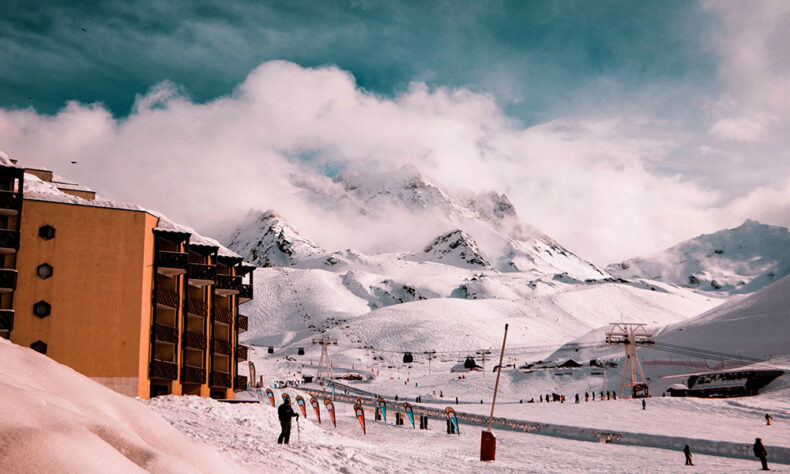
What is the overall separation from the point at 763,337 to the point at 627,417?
173 ft

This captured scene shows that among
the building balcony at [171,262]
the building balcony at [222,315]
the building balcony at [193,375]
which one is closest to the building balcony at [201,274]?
the building balcony at [171,262]

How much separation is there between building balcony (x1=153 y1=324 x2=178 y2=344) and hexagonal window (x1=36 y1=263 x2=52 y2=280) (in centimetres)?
573

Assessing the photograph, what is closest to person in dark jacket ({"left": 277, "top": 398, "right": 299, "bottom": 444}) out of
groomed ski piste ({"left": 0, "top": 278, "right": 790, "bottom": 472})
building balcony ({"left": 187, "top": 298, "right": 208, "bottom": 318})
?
groomed ski piste ({"left": 0, "top": 278, "right": 790, "bottom": 472})

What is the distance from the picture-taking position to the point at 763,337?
8681 centimetres

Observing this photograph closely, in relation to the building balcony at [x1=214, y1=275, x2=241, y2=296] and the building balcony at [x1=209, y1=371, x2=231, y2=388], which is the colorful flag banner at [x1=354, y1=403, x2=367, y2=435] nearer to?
the building balcony at [x1=209, y1=371, x2=231, y2=388]

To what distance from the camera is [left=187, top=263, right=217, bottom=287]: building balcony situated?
39125mm

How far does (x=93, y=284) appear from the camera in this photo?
1224 inches

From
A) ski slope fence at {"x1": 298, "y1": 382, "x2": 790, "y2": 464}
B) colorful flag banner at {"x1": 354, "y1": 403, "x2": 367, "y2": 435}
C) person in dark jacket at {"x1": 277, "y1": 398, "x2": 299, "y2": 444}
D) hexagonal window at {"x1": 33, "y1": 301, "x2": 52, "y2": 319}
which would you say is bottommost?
Result: ski slope fence at {"x1": 298, "y1": 382, "x2": 790, "y2": 464}

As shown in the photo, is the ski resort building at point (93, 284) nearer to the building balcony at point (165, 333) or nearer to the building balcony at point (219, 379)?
the building balcony at point (165, 333)

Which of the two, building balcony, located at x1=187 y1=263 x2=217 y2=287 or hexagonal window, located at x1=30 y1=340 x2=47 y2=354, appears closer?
hexagonal window, located at x1=30 y1=340 x2=47 y2=354

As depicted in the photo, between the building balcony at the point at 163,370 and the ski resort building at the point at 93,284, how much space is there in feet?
0.17

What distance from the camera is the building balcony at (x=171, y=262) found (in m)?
34.2

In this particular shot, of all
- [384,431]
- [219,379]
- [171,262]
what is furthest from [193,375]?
[384,431]

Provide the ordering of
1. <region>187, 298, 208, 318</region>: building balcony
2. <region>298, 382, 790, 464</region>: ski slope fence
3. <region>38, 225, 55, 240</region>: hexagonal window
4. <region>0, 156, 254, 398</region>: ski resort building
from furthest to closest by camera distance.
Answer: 1. <region>187, 298, 208, 318</region>: building balcony
2. <region>298, 382, 790, 464</region>: ski slope fence
3. <region>38, 225, 55, 240</region>: hexagonal window
4. <region>0, 156, 254, 398</region>: ski resort building
